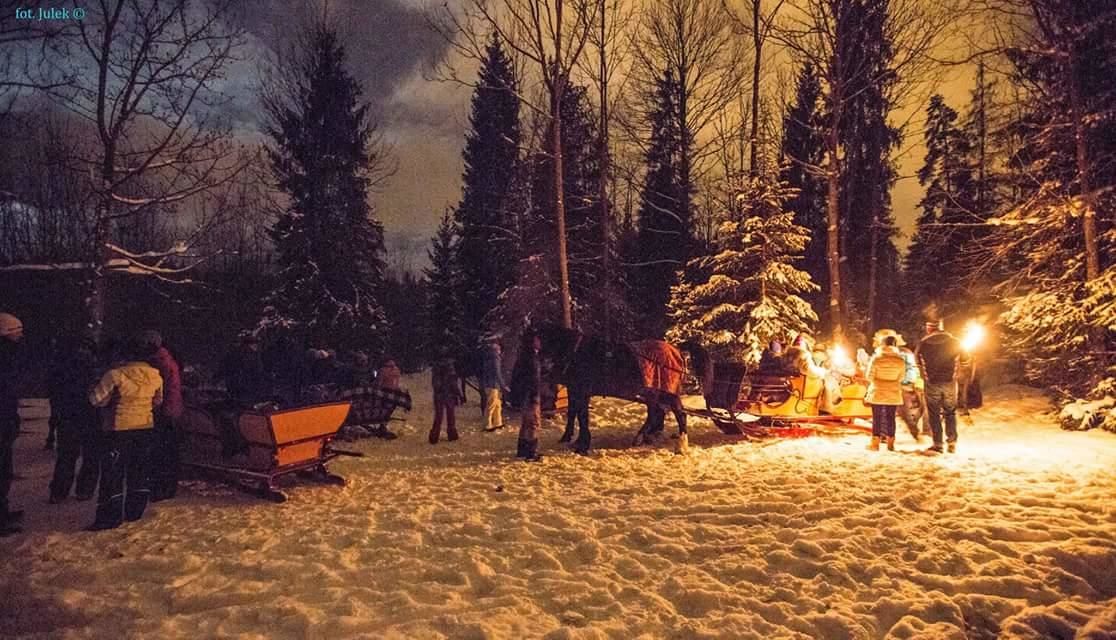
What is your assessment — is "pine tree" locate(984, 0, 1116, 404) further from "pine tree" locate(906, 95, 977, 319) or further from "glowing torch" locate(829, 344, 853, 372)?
"pine tree" locate(906, 95, 977, 319)

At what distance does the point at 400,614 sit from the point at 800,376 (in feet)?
27.3

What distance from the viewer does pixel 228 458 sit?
764 centimetres

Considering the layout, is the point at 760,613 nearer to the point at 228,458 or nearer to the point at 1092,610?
the point at 1092,610

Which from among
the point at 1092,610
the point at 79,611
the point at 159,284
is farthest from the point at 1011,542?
the point at 159,284

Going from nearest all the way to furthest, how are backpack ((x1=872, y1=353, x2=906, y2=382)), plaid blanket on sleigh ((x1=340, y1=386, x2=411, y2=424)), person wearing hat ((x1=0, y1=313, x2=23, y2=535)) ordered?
person wearing hat ((x1=0, y1=313, x2=23, y2=535)) < backpack ((x1=872, y1=353, x2=906, y2=382)) < plaid blanket on sleigh ((x1=340, y1=386, x2=411, y2=424))

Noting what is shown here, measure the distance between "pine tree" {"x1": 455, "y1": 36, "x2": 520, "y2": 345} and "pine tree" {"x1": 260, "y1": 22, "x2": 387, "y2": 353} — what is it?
4644mm

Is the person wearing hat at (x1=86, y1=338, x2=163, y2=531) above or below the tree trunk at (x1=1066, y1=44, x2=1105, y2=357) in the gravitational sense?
below

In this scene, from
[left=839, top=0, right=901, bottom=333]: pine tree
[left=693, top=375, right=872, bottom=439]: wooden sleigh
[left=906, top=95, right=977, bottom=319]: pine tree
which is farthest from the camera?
[left=906, top=95, right=977, bottom=319]: pine tree

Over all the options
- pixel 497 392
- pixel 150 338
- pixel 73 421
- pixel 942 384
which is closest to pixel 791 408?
pixel 942 384

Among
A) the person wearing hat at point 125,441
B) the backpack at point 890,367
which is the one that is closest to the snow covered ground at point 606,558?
the person wearing hat at point 125,441

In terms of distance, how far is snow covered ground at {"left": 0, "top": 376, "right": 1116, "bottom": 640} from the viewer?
3.93 meters

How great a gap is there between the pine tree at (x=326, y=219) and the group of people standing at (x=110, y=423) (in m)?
14.5

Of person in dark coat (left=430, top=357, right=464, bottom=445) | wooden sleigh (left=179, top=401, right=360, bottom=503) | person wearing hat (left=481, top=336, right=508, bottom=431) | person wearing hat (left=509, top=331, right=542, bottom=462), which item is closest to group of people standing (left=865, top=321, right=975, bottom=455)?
person wearing hat (left=509, top=331, right=542, bottom=462)

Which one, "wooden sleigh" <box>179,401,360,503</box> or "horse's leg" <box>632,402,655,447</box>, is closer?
"wooden sleigh" <box>179,401,360,503</box>
